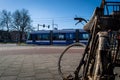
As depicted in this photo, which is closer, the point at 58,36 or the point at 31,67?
the point at 31,67

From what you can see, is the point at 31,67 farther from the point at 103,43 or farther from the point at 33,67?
the point at 103,43

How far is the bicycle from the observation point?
3.30 meters

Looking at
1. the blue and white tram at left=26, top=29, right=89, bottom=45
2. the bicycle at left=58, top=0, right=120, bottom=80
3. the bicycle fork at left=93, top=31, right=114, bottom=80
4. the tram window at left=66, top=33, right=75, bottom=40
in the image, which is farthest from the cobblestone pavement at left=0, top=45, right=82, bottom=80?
the tram window at left=66, top=33, right=75, bottom=40

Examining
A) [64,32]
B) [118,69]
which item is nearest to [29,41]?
[64,32]

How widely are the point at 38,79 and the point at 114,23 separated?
12.3ft

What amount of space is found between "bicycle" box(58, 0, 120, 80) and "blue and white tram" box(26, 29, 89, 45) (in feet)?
124

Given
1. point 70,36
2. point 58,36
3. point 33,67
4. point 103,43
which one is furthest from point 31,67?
point 58,36

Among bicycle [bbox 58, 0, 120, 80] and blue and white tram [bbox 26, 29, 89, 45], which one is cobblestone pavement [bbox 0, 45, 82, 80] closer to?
bicycle [bbox 58, 0, 120, 80]

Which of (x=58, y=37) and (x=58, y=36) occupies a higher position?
(x=58, y=36)

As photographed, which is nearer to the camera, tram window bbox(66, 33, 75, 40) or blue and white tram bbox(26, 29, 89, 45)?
blue and white tram bbox(26, 29, 89, 45)

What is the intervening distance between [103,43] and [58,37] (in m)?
41.3

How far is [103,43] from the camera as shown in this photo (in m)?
3.36

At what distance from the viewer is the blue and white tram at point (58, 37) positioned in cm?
4228

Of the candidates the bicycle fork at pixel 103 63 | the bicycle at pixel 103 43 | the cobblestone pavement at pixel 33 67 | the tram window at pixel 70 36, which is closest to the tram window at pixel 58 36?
the tram window at pixel 70 36
